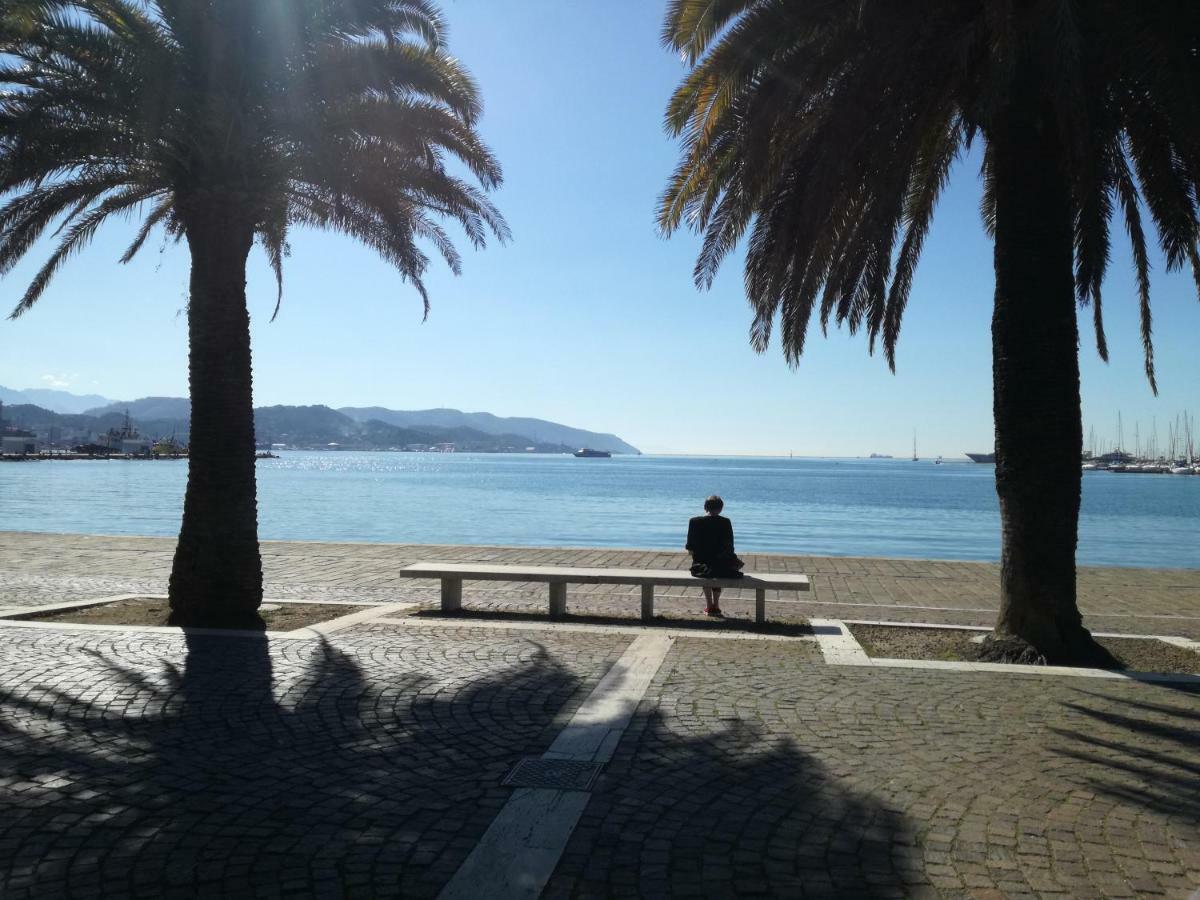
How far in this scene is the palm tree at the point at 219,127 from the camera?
8.41 m

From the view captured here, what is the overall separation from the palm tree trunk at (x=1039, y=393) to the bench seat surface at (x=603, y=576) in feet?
7.13

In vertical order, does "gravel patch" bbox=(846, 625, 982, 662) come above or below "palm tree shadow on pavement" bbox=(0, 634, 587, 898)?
below

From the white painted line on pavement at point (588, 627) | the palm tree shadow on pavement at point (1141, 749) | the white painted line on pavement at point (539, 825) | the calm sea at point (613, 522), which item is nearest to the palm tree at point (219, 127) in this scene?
the white painted line on pavement at point (588, 627)

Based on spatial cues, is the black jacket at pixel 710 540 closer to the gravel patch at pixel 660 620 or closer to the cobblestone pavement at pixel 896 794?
the gravel patch at pixel 660 620

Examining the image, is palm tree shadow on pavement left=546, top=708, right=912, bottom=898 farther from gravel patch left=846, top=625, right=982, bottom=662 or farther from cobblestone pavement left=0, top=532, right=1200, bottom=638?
cobblestone pavement left=0, top=532, right=1200, bottom=638

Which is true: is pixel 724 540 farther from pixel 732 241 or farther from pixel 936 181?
pixel 936 181

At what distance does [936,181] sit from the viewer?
975cm

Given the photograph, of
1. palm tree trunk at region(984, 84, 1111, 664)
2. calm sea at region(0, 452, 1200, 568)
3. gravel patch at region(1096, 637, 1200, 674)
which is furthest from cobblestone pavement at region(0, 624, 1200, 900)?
calm sea at region(0, 452, 1200, 568)

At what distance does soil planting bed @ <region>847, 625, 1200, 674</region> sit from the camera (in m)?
7.52

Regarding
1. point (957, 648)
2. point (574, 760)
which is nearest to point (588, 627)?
point (957, 648)

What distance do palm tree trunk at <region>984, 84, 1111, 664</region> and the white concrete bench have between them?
2.19 metres

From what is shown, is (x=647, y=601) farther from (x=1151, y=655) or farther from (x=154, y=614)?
(x=154, y=614)

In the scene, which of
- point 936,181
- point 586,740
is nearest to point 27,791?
point 586,740

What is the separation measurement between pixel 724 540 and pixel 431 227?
19.7ft
